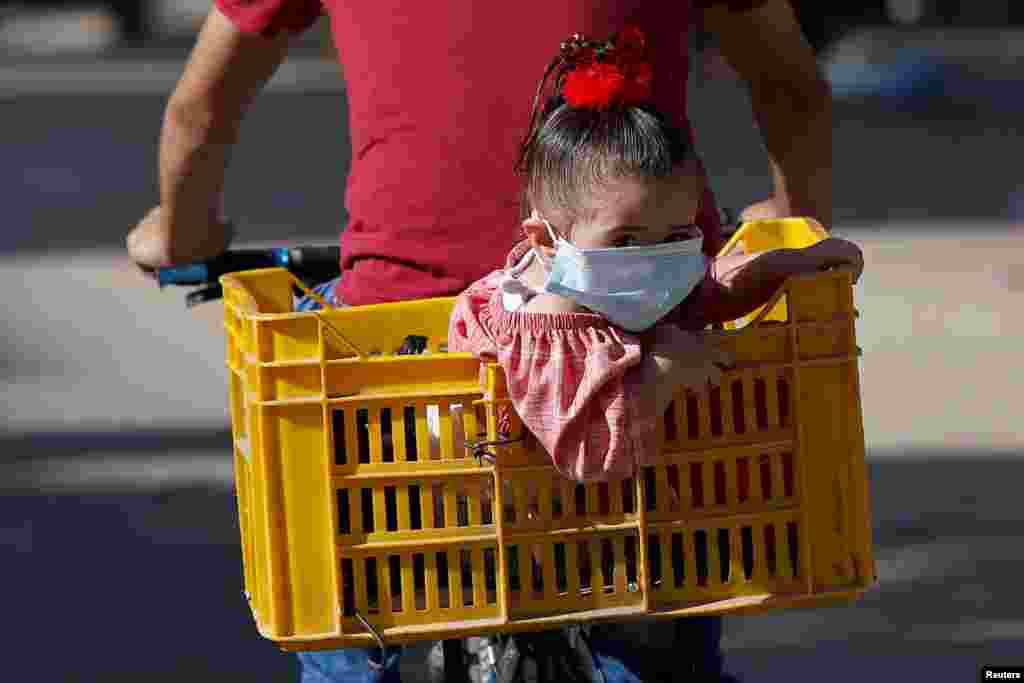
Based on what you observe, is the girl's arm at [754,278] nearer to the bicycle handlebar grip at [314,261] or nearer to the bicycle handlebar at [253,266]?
the bicycle handlebar at [253,266]

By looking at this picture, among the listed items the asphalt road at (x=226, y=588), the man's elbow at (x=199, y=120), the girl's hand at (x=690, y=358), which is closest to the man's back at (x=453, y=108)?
the man's elbow at (x=199, y=120)

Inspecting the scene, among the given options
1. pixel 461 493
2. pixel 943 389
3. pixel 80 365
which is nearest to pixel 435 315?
pixel 461 493

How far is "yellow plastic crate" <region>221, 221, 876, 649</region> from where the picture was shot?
7.89 ft

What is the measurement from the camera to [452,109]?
2.91 meters

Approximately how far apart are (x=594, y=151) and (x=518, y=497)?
436mm

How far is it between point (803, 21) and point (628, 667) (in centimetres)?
1679

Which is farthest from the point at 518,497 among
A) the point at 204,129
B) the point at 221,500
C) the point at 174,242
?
the point at 221,500

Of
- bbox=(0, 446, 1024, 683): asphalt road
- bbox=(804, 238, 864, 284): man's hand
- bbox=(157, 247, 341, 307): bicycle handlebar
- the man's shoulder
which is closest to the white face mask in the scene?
bbox=(804, 238, 864, 284): man's hand

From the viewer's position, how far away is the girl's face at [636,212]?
2.38 m

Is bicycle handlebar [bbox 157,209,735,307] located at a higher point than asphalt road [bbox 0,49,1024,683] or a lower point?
higher

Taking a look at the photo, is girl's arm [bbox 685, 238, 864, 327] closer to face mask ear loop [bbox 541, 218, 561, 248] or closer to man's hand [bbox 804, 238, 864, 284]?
man's hand [bbox 804, 238, 864, 284]

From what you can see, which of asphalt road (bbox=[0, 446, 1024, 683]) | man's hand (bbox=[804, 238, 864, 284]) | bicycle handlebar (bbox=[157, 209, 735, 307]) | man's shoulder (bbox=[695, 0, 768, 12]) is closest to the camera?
man's hand (bbox=[804, 238, 864, 284])

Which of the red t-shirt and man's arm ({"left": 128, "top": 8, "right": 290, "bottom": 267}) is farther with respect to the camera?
man's arm ({"left": 128, "top": 8, "right": 290, "bottom": 267})

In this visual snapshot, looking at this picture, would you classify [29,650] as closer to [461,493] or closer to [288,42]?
[288,42]
